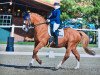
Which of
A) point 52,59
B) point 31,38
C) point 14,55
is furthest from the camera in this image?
point 31,38

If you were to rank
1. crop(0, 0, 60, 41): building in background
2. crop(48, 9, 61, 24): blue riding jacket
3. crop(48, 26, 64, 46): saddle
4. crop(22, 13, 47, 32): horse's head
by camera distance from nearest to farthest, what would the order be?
1. crop(48, 9, 61, 24): blue riding jacket
2. crop(22, 13, 47, 32): horse's head
3. crop(48, 26, 64, 46): saddle
4. crop(0, 0, 60, 41): building in background

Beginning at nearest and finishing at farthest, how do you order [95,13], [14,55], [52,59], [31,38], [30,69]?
[30,69]
[52,59]
[14,55]
[95,13]
[31,38]

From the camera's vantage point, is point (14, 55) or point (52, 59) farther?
point (14, 55)

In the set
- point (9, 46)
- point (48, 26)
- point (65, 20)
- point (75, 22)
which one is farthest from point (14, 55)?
point (75, 22)

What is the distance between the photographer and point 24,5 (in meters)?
33.1

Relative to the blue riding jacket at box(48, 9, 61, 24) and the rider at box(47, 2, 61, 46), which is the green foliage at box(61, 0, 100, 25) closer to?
the rider at box(47, 2, 61, 46)

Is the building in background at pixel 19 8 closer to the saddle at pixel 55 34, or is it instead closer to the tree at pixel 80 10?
the tree at pixel 80 10

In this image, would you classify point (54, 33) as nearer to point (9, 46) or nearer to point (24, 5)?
point (9, 46)

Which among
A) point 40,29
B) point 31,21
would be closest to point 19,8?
point 31,21

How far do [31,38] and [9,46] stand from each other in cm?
1202

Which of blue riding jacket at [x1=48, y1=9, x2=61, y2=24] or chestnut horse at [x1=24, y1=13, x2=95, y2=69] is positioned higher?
blue riding jacket at [x1=48, y1=9, x2=61, y2=24]

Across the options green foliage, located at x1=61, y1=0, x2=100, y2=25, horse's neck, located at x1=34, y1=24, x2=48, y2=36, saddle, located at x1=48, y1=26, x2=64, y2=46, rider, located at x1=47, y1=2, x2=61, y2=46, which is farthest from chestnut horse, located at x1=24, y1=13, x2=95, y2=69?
green foliage, located at x1=61, y1=0, x2=100, y2=25

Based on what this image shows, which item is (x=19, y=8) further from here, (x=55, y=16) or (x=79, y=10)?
(x=55, y=16)

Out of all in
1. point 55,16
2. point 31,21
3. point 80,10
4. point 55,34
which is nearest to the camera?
point 55,16
